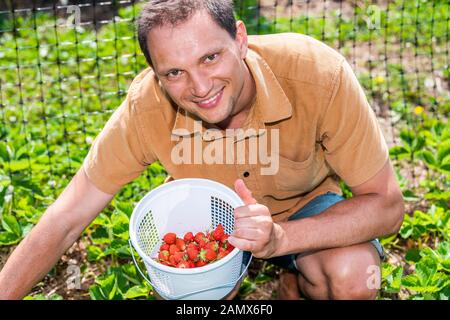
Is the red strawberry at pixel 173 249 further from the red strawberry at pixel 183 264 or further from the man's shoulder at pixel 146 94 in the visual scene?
the man's shoulder at pixel 146 94

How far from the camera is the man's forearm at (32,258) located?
82.4 inches

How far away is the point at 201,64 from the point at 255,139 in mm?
348

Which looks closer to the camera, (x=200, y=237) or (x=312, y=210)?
(x=200, y=237)

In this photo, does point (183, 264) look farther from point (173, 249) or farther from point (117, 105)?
point (117, 105)

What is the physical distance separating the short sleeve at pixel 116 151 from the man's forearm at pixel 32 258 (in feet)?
0.58

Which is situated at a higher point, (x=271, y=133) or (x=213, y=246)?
(x=271, y=133)

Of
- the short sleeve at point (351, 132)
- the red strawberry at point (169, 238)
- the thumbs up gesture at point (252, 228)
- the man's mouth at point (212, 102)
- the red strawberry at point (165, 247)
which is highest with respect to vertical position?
the man's mouth at point (212, 102)

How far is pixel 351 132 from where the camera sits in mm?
2090

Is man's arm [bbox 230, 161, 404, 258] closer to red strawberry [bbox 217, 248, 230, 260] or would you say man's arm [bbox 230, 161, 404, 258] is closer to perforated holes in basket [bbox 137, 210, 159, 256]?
red strawberry [bbox 217, 248, 230, 260]

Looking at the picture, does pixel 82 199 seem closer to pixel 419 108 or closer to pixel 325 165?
pixel 325 165

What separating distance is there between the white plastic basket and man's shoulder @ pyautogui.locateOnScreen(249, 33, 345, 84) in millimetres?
374

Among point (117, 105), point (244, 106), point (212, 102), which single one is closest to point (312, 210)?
point (244, 106)

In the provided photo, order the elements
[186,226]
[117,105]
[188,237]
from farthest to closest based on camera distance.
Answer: [117,105], [186,226], [188,237]

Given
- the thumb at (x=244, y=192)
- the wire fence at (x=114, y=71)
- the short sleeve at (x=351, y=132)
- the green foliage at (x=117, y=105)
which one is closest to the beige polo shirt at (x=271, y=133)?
the short sleeve at (x=351, y=132)
